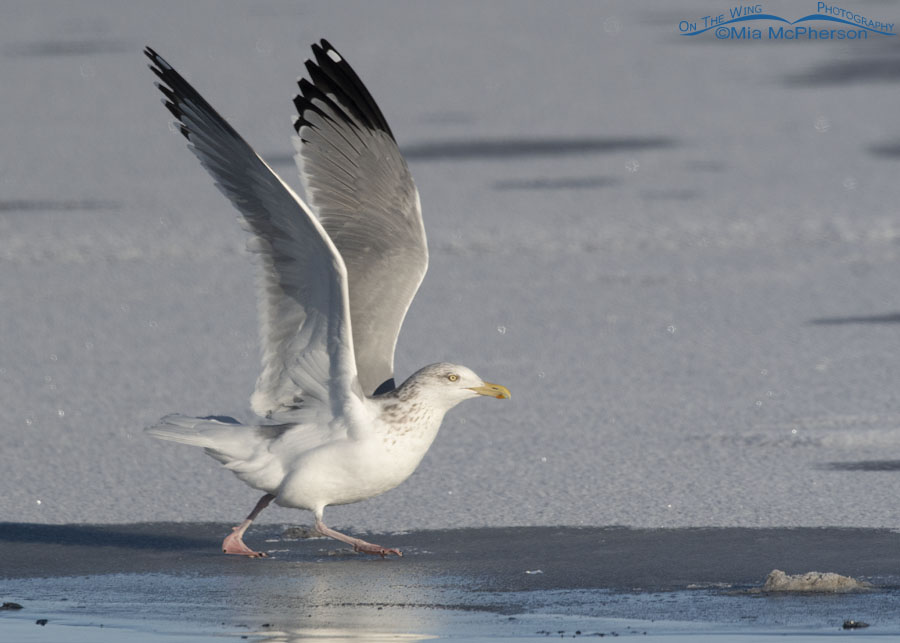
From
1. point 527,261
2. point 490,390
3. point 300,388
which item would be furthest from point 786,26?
point 300,388

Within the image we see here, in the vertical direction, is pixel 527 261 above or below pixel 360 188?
below

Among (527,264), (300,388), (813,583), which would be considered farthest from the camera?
(527,264)

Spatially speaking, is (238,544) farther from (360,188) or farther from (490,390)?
(360,188)

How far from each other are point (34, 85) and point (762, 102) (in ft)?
18.7

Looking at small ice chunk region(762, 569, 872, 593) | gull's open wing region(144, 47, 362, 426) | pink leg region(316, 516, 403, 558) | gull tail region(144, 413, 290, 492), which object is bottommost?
pink leg region(316, 516, 403, 558)

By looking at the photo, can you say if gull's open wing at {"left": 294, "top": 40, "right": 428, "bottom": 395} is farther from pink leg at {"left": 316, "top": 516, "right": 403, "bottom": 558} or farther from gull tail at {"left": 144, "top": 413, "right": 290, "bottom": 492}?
pink leg at {"left": 316, "top": 516, "right": 403, "bottom": 558}

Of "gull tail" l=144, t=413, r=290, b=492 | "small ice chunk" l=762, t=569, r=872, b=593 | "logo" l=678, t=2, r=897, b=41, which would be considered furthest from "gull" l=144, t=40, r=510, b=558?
"logo" l=678, t=2, r=897, b=41

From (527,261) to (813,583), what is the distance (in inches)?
184

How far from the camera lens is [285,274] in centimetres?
487

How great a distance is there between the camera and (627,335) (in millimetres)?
7293

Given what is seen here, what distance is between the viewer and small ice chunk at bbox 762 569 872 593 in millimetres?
4016

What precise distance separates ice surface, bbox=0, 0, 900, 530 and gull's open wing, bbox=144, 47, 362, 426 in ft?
1.60

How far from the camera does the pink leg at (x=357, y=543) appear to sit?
15.1ft

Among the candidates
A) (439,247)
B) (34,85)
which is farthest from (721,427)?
(34,85)
